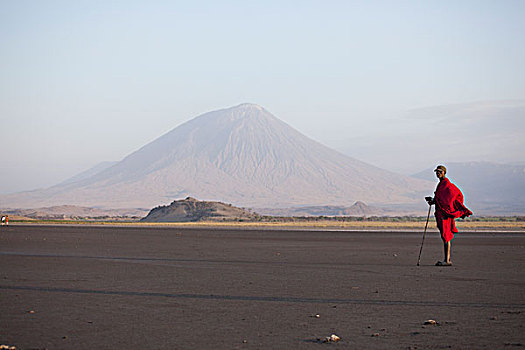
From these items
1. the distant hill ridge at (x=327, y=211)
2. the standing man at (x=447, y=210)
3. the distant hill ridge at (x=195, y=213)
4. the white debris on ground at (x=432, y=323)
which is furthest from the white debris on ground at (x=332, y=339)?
the distant hill ridge at (x=327, y=211)

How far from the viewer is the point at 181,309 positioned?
9289mm

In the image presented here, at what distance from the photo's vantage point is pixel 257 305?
968cm

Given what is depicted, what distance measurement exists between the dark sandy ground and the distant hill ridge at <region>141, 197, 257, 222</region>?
68.9 m

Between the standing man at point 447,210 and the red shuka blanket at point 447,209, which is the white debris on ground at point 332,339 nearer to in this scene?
the standing man at point 447,210

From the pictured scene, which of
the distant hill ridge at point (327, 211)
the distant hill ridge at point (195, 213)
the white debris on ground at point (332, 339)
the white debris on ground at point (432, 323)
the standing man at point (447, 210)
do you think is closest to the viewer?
the white debris on ground at point (332, 339)

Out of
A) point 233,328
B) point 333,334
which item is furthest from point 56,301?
point 333,334

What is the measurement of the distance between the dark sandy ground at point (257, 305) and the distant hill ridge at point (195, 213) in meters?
68.9

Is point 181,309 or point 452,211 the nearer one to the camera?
point 181,309

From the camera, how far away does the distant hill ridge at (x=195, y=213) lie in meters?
85.8

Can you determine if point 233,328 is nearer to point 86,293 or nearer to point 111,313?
point 111,313

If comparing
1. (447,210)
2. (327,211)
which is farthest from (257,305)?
(327,211)

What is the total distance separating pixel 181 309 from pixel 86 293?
223 centimetres

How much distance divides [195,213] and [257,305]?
259 feet

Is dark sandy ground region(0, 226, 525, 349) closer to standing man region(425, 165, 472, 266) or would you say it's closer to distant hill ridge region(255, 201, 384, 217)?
standing man region(425, 165, 472, 266)
